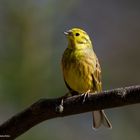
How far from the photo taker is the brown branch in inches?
113

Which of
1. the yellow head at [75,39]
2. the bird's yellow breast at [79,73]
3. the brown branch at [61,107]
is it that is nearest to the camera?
the brown branch at [61,107]

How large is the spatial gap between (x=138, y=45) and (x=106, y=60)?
23.2 inches

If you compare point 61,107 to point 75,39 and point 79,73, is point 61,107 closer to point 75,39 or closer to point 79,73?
point 79,73

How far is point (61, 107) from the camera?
2.97m

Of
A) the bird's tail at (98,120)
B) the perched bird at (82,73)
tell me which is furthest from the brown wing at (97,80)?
the bird's tail at (98,120)

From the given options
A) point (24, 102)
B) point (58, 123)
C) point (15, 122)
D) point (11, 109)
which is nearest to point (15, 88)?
point (24, 102)

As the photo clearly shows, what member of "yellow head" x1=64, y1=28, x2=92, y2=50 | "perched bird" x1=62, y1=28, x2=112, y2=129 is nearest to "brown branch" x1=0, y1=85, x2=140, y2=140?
"perched bird" x1=62, y1=28, x2=112, y2=129

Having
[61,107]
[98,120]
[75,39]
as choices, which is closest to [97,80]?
[98,120]

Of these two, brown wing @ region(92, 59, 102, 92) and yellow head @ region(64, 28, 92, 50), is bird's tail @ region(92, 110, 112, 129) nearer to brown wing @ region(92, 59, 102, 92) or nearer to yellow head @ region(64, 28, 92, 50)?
brown wing @ region(92, 59, 102, 92)

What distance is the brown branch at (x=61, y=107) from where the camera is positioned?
2861 millimetres

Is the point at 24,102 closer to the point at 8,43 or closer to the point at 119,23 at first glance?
the point at 8,43

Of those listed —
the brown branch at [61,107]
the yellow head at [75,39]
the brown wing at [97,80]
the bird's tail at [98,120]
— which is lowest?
the brown branch at [61,107]

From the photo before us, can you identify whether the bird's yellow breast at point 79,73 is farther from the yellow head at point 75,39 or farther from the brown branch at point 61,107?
the brown branch at point 61,107

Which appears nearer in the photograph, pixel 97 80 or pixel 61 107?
pixel 61 107
